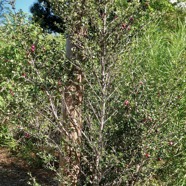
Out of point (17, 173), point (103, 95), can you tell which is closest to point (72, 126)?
point (103, 95)

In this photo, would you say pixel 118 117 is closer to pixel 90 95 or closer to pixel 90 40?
pixel 90 95

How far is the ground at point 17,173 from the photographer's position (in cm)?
496

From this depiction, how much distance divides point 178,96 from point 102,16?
36.9 inches

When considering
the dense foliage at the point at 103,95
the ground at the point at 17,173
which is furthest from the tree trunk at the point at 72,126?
the ground at the point at 17,173

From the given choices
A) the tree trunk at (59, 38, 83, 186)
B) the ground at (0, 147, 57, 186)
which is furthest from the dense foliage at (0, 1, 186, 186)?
the ground at (0, 147, 57, 186)

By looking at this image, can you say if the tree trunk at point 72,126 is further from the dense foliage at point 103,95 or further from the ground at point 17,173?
the ground at point 17,173

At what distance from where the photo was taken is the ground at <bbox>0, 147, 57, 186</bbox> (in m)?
4.96

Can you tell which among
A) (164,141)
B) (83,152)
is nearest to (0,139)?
(83,152)

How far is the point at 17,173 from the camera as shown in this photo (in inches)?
208

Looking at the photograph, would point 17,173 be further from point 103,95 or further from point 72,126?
point 103,95

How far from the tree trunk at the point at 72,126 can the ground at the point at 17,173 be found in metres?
1.50

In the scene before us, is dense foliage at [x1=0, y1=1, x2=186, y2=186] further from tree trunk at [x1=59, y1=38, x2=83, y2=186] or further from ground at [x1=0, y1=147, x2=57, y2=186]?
ground at [x1=0, y1=147, x2=57, y2=186]

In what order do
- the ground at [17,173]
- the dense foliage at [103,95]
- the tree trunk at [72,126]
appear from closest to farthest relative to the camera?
the dense foliage at [103,95]
the tree trunk at [72,126]
the ground at [17,173]

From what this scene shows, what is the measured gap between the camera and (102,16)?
3.18 metres
